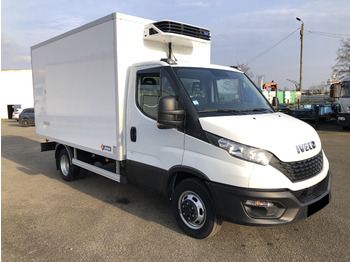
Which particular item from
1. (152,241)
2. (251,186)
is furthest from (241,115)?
(152,241)

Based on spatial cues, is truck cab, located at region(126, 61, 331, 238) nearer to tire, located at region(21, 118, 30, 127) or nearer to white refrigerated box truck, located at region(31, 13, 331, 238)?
white refrigerated box truck, located at region(31, 13, 331, 238)

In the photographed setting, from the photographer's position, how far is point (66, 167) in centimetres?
663

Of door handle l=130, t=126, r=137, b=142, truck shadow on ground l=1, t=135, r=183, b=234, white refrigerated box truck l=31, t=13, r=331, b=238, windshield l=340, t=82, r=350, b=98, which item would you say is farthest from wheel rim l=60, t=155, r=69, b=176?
windshield l=340, t=82, r=350, b=98

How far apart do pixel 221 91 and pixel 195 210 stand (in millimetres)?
1753

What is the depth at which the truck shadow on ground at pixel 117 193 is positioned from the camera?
14.9 feet

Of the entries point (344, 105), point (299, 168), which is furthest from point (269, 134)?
point (344, 105)

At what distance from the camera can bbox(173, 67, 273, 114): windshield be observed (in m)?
3.78

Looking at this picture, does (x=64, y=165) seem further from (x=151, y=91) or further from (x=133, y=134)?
(x=151, y=91)

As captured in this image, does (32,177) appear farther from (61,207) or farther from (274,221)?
(274,221)

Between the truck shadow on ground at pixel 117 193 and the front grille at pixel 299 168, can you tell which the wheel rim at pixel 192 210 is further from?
the front grille at pixel 299 168

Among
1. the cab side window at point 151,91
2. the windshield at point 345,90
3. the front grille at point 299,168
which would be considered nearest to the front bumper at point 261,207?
the front grille at point 299,168

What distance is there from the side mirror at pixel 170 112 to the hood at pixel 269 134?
0.28 metres

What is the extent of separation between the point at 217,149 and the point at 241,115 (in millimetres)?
715

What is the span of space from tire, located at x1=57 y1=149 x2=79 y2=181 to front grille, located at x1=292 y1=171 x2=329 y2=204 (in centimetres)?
487
